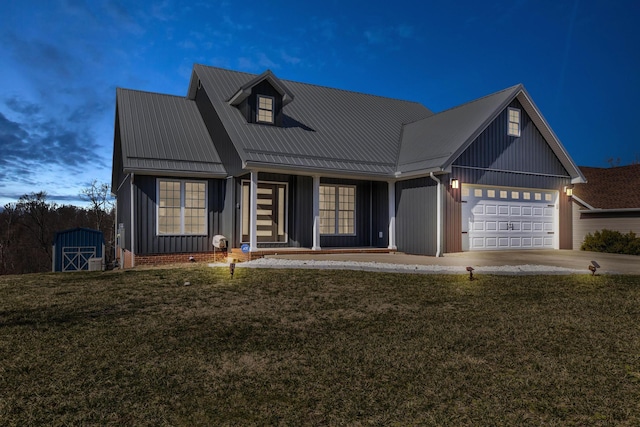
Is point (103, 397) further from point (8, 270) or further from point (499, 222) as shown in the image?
point (8, 270)

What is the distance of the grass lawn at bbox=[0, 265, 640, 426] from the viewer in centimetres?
366

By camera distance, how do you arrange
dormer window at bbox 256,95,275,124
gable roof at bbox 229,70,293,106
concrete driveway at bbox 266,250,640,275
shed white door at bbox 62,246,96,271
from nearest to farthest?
concrete driveway at bbox 266,250,640,275
gable roof at bbox 229,70,293,106
dormer window at bbox 256,95,275,124
shed white door at bbox 62,246,96,271

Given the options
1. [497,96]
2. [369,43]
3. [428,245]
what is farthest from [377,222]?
[369,43]

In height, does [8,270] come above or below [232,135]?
below

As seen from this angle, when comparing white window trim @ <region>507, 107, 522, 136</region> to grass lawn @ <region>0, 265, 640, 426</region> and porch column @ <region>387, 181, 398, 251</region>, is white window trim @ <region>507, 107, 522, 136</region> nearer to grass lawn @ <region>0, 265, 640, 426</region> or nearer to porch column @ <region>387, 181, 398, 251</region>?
porch column @ <region>387, 181, 398, 251</region>

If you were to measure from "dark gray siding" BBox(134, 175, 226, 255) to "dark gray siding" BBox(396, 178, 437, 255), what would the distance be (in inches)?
259

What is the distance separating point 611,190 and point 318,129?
13393 millimetres

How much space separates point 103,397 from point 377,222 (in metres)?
13.4

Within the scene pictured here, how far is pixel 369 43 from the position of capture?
128 feet

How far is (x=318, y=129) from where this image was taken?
17.0 meters

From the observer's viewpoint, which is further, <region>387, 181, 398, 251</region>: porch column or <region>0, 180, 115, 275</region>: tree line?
<region>0, 180, 115, 275</region>: tree line

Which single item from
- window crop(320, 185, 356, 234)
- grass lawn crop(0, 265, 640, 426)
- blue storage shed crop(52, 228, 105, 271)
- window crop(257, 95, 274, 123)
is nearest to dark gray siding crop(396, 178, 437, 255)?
window crop(320, 185, 356, 234)

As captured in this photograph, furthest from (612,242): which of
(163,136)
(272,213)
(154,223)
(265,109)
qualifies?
(163,136)

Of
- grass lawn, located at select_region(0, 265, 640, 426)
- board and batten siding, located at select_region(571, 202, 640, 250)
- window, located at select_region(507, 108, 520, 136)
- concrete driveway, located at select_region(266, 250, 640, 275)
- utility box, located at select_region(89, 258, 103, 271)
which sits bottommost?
utility box, located at select_region(89, 258, 103, 271)
